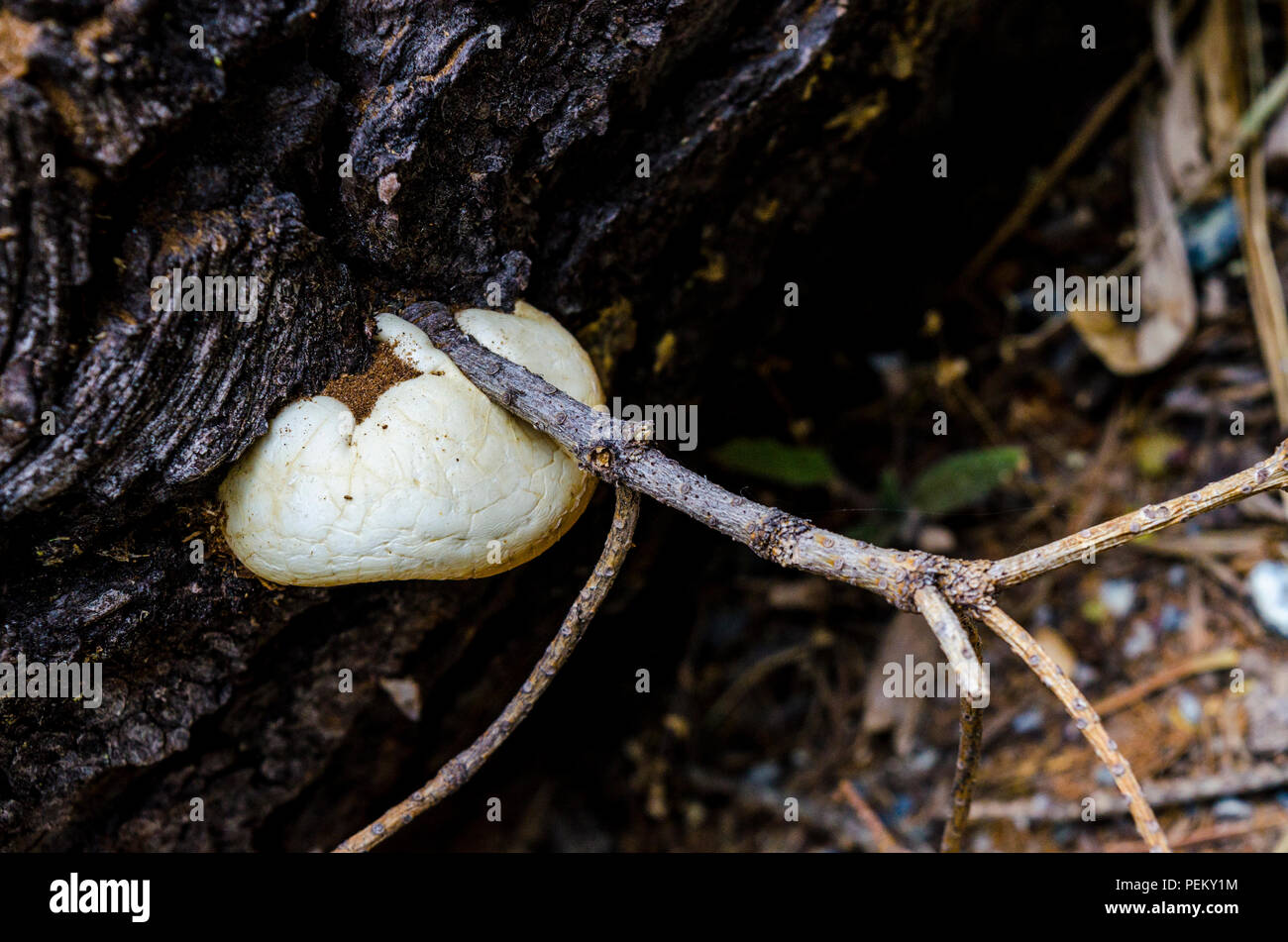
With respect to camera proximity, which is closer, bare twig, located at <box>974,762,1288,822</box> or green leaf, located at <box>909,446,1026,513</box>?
bare twig, located at <box>974,762,1288,822</box>

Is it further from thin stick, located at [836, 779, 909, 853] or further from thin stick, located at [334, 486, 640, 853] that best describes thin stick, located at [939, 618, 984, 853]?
thin stick, located at [334, 486, 640, 853]

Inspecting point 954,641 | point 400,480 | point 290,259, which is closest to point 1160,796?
point 954,641

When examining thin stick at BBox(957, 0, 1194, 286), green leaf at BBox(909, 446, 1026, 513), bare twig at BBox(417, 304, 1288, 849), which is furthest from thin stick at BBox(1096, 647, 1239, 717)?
bare twig at BBox(417, 304, 1288, 849)

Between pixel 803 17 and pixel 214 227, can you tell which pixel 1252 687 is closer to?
pixel 803 17

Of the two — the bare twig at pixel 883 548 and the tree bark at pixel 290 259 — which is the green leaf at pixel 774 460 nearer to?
the tree bark at pixel 290 259

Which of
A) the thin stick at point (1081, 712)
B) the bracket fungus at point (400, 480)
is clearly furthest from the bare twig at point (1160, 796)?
the bracket fungus at point (400, 480)

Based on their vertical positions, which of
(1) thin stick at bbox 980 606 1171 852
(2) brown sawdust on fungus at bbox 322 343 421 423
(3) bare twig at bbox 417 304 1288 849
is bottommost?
(1) thin stick at bbox 980 606 1171 852

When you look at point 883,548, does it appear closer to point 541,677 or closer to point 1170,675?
point 541,677
